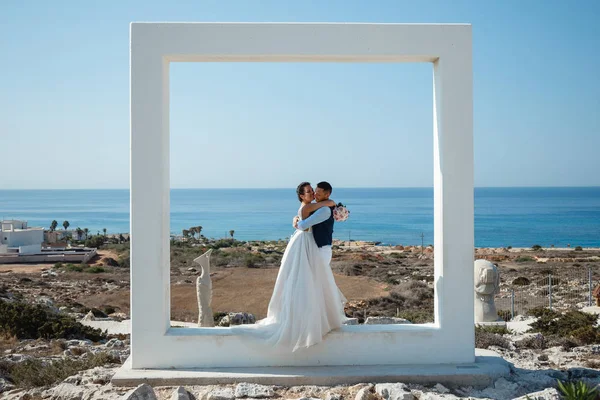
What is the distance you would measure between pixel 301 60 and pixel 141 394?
3.56 metres

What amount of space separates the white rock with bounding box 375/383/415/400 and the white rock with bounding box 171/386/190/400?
5.77ft

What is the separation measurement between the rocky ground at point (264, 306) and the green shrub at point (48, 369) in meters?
0.02

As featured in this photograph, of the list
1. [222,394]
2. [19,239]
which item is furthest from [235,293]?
[19,239]

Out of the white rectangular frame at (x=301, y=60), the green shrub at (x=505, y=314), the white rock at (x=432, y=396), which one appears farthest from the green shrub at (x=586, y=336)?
the green shrub at (x=505, y=314)

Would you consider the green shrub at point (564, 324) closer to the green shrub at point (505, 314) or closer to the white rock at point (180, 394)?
the green shrub at point (505, 314)

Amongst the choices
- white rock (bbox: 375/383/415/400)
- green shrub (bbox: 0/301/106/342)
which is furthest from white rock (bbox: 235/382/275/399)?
green shrub (bbox: 0/301/106/342)

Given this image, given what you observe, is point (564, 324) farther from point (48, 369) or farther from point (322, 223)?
point (48, 369)

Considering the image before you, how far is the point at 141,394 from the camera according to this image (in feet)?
16.6

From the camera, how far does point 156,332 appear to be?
5871 millimetres

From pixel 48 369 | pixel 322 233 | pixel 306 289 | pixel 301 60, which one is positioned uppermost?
pixel 301 60

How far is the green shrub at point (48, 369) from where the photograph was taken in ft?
21.1

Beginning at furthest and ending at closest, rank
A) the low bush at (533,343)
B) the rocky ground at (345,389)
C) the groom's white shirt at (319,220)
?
1. the low bush at (533,343)
2. the groom's white shirt at (319,220)
3. the rocky ground at (345,389)

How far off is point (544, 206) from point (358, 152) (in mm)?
52282

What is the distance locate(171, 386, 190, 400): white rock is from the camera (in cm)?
500
